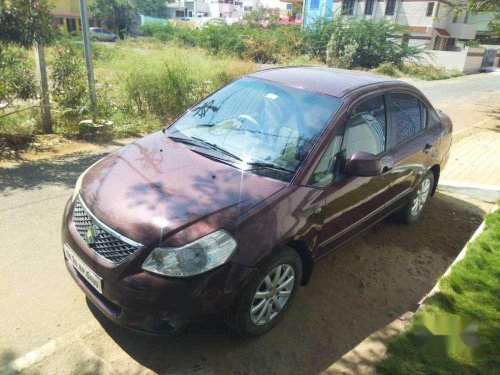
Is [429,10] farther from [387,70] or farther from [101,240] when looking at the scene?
[101,240]

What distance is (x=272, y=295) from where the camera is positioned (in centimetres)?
292

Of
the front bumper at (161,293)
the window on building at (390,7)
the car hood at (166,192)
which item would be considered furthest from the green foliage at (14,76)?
the window on building at (390,7)

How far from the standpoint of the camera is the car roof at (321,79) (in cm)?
366

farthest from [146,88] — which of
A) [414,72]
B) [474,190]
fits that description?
[414,72]

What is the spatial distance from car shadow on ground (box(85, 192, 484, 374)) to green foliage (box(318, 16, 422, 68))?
2373 cm

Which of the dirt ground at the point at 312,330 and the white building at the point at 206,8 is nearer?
the dirt ground at the point at 312,330

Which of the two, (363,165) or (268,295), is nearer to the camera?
(268,295)

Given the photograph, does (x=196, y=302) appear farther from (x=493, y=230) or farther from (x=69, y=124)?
(x=69, y=124)

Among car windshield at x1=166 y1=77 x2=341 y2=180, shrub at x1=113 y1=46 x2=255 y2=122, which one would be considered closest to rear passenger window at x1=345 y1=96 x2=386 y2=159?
car windshield at x1=166 y1=77 x2=341 y2=180

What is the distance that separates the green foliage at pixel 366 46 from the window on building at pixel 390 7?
1375 centimetres

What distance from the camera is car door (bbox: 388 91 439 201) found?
4.09m

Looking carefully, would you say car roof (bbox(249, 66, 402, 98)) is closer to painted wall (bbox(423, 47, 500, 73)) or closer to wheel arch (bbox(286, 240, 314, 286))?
wheel arch (bbox(286, 240, 314, 286))

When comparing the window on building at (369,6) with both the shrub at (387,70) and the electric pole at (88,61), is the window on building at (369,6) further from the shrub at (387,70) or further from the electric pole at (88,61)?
the electric pole at (88,61)

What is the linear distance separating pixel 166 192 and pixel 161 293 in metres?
0.73
